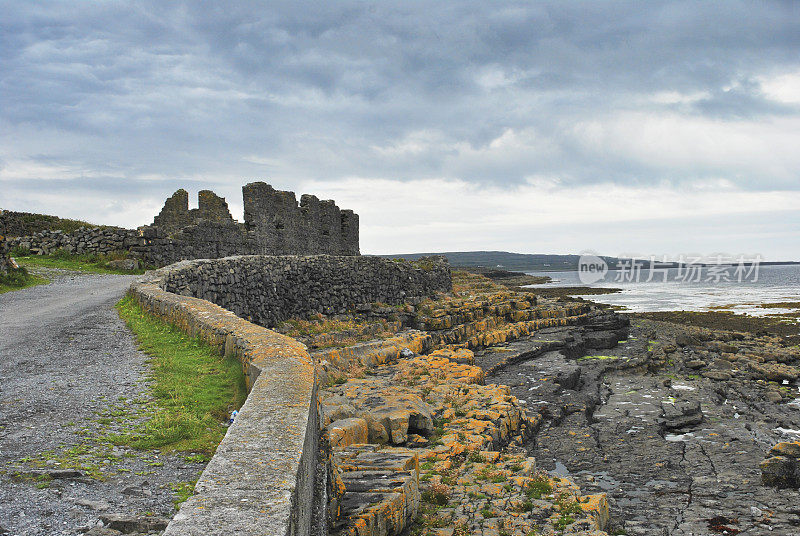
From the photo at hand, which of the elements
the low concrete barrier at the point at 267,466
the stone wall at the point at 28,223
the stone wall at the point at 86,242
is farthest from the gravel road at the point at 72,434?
the stone wall at the point at 28,223

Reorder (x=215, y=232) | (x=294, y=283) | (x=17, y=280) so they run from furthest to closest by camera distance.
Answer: (x=215, y=232), (x=294, y=283), (x=17, y=280)

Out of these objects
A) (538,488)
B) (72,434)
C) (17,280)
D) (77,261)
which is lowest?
(538,488)

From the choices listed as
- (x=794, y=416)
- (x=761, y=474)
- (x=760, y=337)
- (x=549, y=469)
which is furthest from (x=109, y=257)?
(x=760, y=337)

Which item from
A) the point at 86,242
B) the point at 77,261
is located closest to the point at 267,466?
the point at 77,261

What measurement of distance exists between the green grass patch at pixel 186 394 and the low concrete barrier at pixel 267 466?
1.17 ft

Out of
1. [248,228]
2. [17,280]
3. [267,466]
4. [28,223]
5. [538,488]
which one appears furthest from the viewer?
[28,223]

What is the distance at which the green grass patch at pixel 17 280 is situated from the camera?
15550 mm

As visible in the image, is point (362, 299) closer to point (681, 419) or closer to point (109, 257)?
point (109, 257)

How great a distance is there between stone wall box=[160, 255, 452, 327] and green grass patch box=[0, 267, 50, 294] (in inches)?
185

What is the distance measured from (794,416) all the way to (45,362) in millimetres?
19261

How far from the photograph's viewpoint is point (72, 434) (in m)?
4.97

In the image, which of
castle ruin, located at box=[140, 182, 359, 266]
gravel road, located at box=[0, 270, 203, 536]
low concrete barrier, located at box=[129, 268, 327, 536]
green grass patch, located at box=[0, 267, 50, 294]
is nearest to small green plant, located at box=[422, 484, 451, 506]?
low concrete barrier, located at box=[129, 268, 327, 536]

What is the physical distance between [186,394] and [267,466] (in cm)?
323

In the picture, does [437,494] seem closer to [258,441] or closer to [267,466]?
[258,441]
